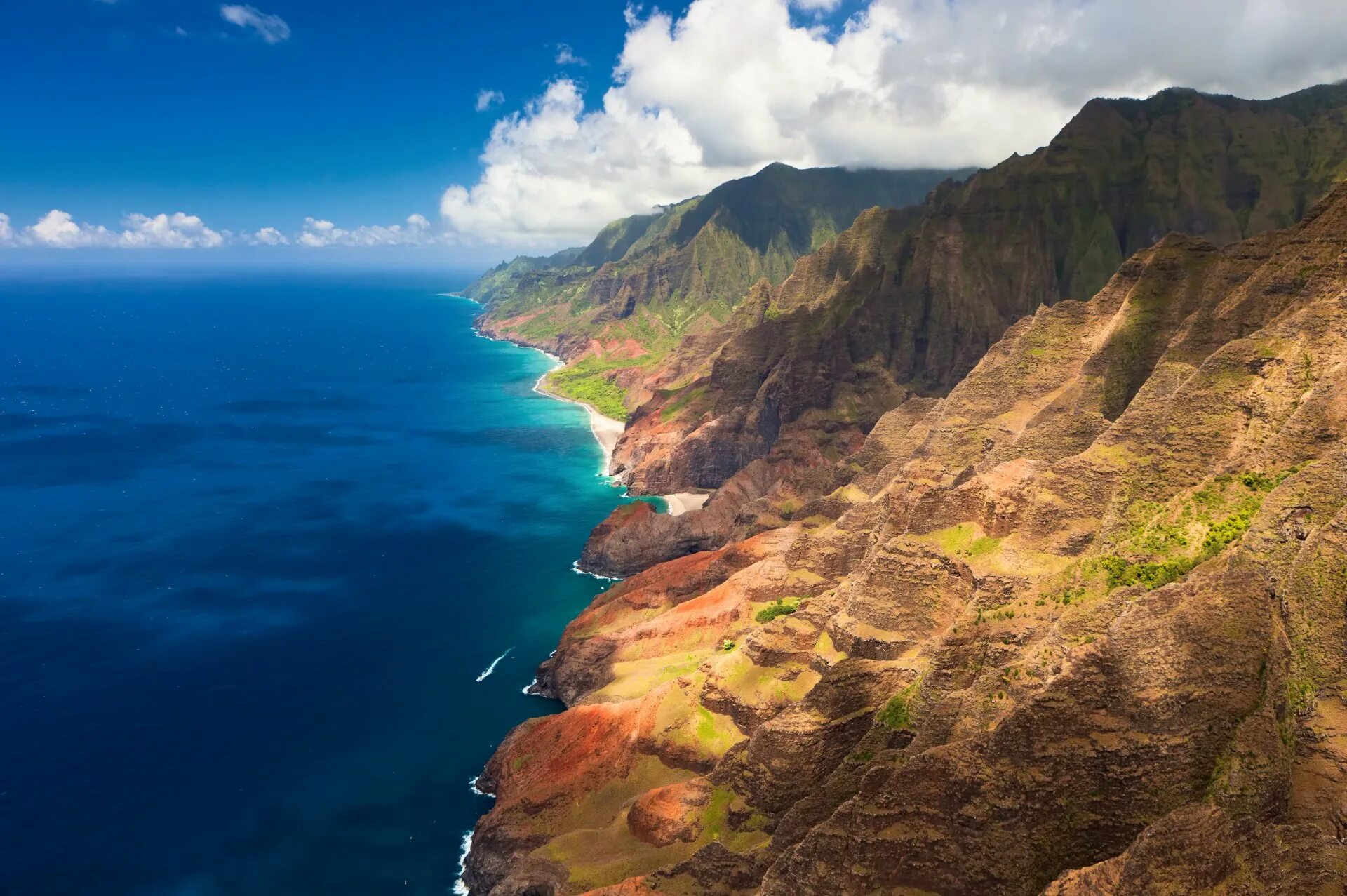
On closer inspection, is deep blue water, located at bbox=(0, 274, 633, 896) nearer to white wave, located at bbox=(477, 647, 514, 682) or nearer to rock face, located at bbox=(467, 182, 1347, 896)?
white wave, located at bbox=(477, 647, 514, 682)

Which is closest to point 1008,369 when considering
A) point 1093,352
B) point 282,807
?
point 1093,352

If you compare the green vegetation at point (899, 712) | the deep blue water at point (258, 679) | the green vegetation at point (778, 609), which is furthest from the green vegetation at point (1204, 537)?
the deep blue water at point (258, 679)

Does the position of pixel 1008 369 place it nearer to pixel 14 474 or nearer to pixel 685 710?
pixel 685 710

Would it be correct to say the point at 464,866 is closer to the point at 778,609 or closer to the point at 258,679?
the point at 778,609

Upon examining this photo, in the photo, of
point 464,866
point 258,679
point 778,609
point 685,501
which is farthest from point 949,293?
point 464,866

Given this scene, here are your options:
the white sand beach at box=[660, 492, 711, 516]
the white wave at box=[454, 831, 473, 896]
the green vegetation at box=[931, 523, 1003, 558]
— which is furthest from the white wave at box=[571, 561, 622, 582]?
the green vegetation at box=[931, 523, 1003, 558]
